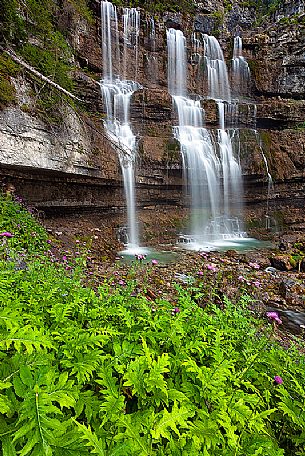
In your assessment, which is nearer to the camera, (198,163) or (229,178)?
(198,163)

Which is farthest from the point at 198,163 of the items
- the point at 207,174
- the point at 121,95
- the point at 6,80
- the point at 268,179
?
the point at 6,80

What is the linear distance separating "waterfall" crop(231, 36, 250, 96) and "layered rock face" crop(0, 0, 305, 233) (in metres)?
0.42

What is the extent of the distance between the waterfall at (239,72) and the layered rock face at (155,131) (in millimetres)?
420

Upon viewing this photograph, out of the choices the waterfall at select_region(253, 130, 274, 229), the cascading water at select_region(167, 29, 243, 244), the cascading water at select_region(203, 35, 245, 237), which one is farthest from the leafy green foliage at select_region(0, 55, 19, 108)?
the waterfall at select_region(253, 130, 274, 229)

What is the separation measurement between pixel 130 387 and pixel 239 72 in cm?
2195

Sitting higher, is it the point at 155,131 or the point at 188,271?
the point at 155,131

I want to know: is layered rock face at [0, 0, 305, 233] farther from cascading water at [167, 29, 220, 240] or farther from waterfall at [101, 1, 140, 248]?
cascading water at [167, 29, 220, 240]

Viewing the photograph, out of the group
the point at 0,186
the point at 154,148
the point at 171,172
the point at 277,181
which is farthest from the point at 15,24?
the point at 277,181

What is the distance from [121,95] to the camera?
1325cm

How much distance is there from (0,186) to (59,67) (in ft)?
16.1

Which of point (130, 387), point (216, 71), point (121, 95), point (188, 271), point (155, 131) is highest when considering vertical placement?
point (216, 71)

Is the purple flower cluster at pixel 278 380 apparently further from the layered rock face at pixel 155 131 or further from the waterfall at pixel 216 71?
the waterfall at pixel 216 71

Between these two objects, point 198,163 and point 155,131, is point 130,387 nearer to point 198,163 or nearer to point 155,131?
point 198,163

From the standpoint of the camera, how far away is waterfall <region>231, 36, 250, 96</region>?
18.8 m
